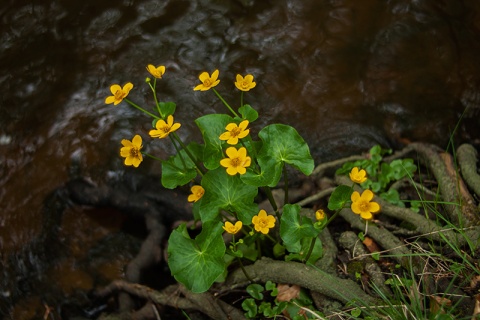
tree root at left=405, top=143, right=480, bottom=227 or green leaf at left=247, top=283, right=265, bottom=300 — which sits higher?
tree root at left=405, top=143, right=480, bottom=227

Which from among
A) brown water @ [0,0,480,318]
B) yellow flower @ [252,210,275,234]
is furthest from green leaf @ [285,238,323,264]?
brown water @ [0,0,480,318]

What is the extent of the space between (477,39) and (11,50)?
3.34m

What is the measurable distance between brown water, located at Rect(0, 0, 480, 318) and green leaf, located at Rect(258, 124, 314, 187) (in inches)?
39.8

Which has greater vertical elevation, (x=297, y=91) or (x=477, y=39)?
(x=477, y=39)

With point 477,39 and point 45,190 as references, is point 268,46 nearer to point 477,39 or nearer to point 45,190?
point 477,39

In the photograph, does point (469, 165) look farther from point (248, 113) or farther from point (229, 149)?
point (229, 149)

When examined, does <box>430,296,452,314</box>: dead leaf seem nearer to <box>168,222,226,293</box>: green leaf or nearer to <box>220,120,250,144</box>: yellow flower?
<box>168,222,226,293</box>: green leaf

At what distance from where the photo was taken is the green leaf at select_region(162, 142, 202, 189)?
7.81ft

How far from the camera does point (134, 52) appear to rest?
12.6 feet

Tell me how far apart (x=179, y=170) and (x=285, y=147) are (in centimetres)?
51

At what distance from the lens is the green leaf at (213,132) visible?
7.66ft

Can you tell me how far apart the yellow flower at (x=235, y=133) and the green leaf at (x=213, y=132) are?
0.16 m

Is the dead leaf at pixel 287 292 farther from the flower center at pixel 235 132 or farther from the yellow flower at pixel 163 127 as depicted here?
the yellow flower at pixel 163 127

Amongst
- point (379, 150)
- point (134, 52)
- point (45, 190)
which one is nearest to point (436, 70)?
point (379, 150)
